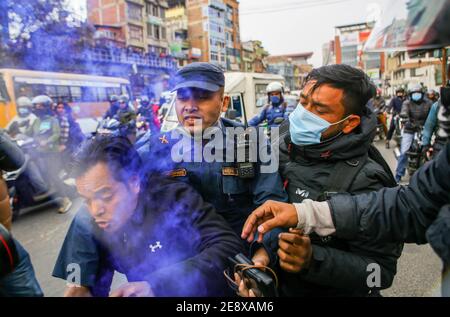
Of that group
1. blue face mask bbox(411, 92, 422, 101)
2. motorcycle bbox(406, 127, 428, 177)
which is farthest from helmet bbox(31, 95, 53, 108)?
blue face mask bbox(411, 92, 422, 101)

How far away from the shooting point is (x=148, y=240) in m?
1.23

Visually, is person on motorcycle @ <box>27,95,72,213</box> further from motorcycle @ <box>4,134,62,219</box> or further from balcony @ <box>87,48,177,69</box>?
balcony @ <box>87,48,177,69</box>

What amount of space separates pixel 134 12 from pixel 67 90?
2.45 metres

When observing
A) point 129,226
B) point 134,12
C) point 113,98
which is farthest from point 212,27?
point 113,98

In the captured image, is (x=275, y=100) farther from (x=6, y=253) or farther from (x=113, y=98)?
(x=6, y=253)

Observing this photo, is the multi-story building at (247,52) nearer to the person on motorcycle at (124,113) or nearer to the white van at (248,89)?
the person on motorcycle at (124,113)

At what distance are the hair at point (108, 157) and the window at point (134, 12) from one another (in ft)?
6.00

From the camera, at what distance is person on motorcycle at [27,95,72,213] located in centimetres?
535

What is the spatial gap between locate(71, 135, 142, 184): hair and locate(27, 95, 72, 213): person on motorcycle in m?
4.57

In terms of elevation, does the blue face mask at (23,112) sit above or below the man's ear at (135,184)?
above

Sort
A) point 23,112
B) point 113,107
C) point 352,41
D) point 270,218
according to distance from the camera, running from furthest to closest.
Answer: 1. point 113,107
2. point 23,112
3. point 352,41
4. point 270,218

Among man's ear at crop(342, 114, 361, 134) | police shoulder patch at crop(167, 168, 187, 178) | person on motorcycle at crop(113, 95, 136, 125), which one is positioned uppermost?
person on motorcycle at crop(113, 95, 136, 125)

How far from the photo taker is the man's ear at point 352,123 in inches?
56.0

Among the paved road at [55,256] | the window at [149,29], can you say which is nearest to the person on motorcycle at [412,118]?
the paved road at [55,256]
